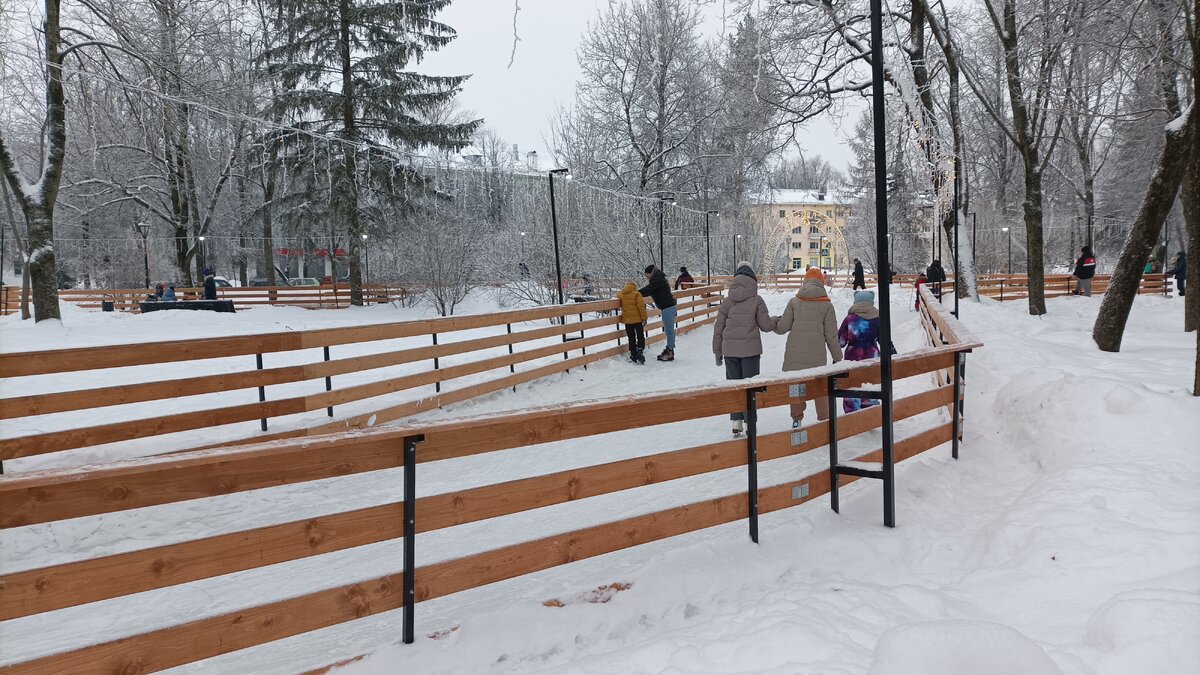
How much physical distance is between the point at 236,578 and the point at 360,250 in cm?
2289

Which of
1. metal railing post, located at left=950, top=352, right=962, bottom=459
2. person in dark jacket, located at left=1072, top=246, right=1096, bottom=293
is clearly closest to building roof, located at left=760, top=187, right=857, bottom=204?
person in dark jacket, located at left=1072, top=246, right=1096, bottom=293

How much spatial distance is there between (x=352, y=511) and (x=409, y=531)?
10.9 inches

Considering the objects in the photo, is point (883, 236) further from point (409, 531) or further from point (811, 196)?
point (811, 196)

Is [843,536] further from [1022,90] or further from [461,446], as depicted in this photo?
[1022,90]

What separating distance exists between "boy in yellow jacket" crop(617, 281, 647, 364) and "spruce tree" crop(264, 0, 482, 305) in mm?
12586

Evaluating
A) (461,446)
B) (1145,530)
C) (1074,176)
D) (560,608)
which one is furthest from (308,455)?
(1074,176)

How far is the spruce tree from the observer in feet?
76.5

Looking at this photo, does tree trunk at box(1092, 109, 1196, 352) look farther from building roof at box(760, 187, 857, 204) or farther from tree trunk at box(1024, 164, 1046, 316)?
building roof at box(760, 187, 857, 204)

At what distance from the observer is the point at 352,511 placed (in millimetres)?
2811

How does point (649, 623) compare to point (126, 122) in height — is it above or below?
below

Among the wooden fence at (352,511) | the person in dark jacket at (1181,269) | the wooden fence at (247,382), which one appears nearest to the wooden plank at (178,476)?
the wooden fence at (352,511)

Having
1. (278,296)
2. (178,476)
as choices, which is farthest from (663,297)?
(278,296)

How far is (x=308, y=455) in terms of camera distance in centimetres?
279

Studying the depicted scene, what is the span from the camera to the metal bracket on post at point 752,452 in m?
3.96
